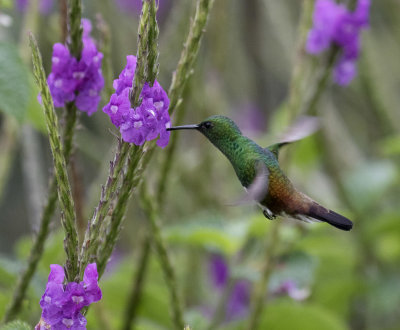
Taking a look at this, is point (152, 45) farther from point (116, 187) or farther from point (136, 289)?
point (136, 289)

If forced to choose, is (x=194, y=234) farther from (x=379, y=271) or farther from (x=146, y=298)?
(x=379, y=271)

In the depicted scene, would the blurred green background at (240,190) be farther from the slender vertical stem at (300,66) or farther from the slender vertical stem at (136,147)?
the slender vertical stem at (136,147)

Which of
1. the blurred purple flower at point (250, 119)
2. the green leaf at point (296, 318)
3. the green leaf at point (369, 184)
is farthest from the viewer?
the blurred purple flower at point (250, 119)

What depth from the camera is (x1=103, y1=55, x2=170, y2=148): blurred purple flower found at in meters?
0.99

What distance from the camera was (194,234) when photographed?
1963 millimetres

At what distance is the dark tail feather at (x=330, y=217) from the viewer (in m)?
1.21

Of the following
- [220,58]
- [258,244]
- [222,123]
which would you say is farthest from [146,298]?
[220,58]

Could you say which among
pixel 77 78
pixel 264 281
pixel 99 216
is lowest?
pixel 264 281

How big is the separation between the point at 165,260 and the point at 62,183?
60cm

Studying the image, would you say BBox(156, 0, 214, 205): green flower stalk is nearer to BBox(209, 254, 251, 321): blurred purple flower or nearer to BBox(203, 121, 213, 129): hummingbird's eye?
BBox(203, 121, 213, 129): hummingbird's eye

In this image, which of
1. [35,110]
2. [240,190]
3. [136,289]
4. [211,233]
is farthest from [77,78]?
[240,190]

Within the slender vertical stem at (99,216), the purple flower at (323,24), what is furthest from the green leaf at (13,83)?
the purple flower at (323,24)

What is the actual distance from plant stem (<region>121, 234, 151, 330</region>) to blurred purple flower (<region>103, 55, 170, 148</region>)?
976 millimetres

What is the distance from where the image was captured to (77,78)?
120cm
